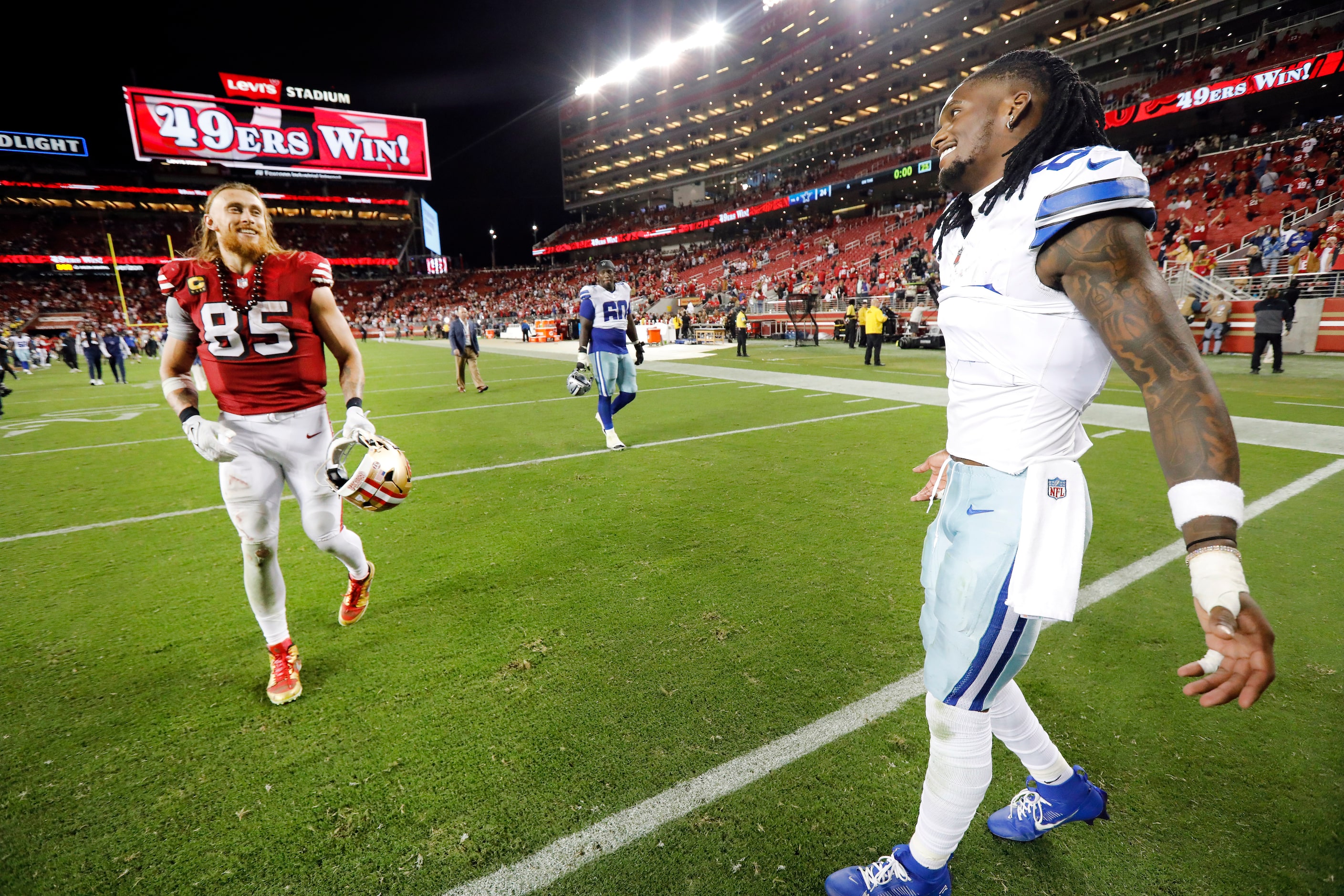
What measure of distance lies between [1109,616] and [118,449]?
1054 centimetres

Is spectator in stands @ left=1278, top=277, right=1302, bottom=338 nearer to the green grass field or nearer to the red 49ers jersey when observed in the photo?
the green grass field

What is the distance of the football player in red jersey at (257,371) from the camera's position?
100 inches

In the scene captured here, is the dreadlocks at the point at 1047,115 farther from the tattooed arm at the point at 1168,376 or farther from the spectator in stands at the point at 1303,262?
the spectator in stands at the point at 1303,262

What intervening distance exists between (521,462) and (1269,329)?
50.1 ft

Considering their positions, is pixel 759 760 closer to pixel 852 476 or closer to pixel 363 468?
pixel 363 468

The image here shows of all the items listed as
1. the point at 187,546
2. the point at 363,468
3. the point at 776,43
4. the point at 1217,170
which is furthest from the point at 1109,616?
the point at 776,43

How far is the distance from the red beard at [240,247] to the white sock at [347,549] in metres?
1.32

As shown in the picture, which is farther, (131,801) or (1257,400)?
(1257,400)

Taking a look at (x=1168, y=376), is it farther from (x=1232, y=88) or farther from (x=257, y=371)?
(x=1232, y=88)

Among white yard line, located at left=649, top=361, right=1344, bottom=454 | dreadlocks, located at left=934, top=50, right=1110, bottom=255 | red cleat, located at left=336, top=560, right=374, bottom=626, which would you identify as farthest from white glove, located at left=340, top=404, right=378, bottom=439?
white yard line, located at left=649, top=361, right=1344, bottom=454

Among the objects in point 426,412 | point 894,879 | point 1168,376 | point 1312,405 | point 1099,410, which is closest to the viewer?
point 1168,376

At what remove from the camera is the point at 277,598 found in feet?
8.98

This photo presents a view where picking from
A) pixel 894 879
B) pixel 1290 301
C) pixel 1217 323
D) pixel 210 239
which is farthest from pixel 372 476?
pixel 1217 323

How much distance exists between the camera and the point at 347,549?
3020 mm
